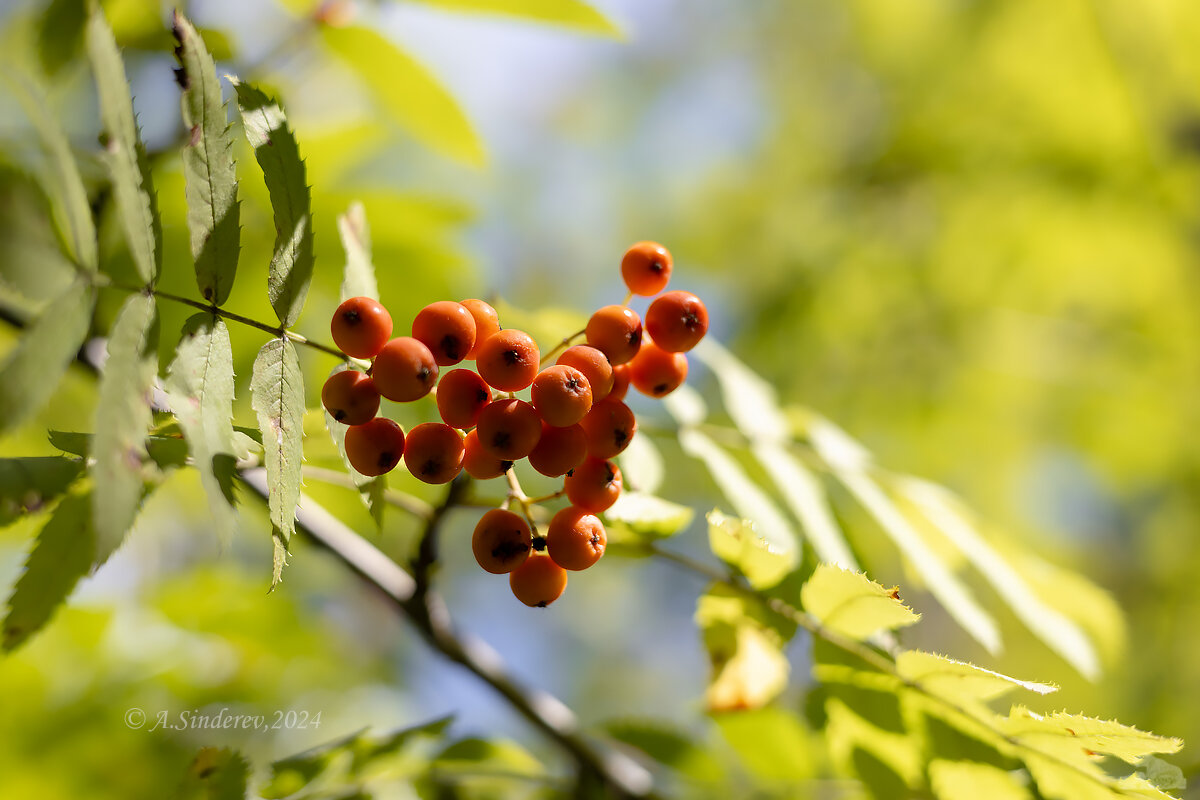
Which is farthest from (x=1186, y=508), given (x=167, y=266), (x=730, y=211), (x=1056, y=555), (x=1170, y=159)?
(x=167, y=266)

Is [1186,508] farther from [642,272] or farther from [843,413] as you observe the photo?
[642,272]

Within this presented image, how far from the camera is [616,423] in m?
1.32

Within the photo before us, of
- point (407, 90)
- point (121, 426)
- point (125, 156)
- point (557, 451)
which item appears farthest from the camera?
point (407, 90)

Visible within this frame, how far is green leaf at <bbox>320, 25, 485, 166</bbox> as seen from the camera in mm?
2277

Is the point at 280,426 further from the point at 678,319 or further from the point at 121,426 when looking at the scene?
the point at 678,319

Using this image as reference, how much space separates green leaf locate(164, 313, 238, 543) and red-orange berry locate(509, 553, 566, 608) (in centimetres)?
A: 49

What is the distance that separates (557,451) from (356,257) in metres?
0.56

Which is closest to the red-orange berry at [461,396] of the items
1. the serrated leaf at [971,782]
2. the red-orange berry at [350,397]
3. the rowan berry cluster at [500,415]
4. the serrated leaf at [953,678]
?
the rowan berry cluster at [500,415]

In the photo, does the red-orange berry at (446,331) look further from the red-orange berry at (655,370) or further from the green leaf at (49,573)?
the green leaf at (49,573)

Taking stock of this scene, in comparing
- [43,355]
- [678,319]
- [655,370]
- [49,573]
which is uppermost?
[678,319]

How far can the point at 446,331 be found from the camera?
1.26m

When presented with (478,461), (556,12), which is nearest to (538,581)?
(478,461)

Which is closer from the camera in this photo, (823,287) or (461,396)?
(461,396)

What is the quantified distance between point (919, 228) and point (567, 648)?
18.3 feet
